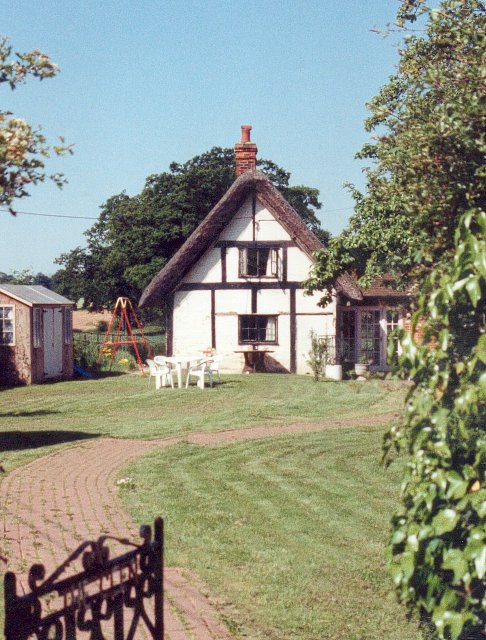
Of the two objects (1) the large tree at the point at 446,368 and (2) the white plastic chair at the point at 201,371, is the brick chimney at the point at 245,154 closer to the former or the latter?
(2) the white plastic chair at the point at 201,371

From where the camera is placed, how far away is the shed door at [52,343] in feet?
83.8

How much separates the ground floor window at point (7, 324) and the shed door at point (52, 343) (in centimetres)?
131

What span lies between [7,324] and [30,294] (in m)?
1.65

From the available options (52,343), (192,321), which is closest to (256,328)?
(192,321)

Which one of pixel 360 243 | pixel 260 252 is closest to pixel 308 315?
pixel 260 252

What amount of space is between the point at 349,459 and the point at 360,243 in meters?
3.13

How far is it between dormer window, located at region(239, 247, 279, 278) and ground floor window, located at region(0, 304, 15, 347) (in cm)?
755

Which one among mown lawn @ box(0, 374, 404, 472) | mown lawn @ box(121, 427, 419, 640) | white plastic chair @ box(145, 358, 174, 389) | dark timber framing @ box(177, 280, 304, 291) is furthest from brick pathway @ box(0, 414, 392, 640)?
dark timber framing @ box(177, 280, 304, 291)

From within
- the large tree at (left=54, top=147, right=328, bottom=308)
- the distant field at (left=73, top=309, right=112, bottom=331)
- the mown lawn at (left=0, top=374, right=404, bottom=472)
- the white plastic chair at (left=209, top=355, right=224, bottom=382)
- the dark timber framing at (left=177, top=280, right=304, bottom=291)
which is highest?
the large tree at (left=54, top=147, right=328, bottom=308)

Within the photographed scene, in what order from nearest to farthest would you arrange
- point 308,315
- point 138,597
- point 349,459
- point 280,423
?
point 138,597 → point 349,459 → point 280,423 → point 308,315

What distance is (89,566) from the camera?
3.54m

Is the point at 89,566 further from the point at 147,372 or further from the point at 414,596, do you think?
the point at 147,372

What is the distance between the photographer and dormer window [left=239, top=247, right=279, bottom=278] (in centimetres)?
2773

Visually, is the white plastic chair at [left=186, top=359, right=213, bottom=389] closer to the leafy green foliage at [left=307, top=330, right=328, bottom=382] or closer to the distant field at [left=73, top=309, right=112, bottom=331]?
the leafy green foliage at [left=307, top=330, right=328, bottom=382]
